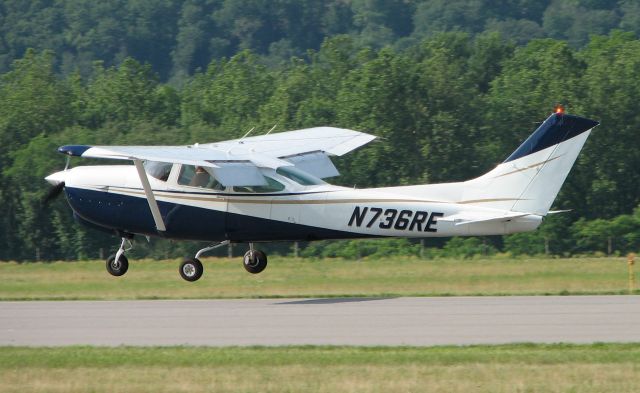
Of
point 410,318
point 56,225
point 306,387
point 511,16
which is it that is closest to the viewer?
point 306,387

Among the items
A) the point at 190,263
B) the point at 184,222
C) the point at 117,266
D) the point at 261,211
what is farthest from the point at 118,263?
the point at 261,211

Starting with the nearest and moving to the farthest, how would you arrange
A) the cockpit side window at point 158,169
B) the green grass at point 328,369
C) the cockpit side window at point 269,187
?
the green grass at point 328,369 < the cockpit side window at point 269,187 < the cockpit side window at point 158,169

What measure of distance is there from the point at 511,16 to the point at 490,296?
113894 mm

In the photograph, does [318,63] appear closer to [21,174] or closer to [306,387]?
[21,174]

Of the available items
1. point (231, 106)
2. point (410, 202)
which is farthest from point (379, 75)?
point (410, 202)

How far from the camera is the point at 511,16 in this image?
132750 millimetres

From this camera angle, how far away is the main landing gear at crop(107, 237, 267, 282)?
77.9 feet

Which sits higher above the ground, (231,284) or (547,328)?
(547,328)

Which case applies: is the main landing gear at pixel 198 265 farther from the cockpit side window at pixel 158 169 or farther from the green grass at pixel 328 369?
the green grass at pixel 328 369

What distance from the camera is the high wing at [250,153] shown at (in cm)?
2188

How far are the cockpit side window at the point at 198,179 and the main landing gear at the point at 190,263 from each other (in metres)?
1.13

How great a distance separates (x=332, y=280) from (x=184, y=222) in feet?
13.7

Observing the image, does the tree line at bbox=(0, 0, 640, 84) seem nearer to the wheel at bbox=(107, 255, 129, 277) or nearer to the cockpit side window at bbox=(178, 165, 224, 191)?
the wheel at bbox=(107, 255, 129, 277)

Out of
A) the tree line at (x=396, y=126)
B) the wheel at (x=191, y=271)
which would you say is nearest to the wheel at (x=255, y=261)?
the wheel at (x=191, y=271)
